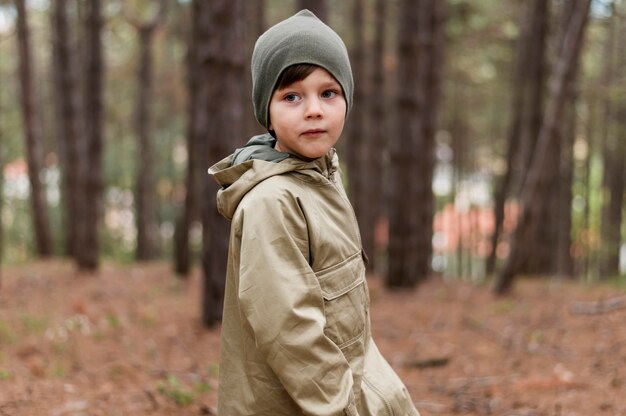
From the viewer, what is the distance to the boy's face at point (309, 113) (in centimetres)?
225

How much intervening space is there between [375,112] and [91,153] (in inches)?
243

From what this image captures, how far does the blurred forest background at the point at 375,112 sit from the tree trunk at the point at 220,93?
0.05ft

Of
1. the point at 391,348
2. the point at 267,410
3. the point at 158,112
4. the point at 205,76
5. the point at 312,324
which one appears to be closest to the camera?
the point at 312,324

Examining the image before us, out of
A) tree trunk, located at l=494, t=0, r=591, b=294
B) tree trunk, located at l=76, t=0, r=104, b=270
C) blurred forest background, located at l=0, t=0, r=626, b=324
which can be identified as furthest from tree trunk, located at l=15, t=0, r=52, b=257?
tree trunk, located at l=494, t=0, r=591, b=294

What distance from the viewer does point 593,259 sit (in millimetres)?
26188

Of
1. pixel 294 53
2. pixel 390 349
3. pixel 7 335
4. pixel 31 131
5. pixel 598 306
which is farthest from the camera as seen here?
pixel 31 131

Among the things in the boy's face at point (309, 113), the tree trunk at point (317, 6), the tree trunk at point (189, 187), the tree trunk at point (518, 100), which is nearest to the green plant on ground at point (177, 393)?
the boy's face at point (309, 113)

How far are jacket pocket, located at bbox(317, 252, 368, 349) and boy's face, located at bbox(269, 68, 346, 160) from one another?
41cm

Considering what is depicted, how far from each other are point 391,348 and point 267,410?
5.41 metres

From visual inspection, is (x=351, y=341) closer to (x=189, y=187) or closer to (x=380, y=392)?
(x=380, y=392)

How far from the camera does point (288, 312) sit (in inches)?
80.0

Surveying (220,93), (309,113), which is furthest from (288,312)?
(220,93)

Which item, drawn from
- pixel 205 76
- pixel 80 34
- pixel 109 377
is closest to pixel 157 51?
pixel 80 34

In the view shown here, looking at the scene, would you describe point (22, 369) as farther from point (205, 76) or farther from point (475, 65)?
point (475, 65)
